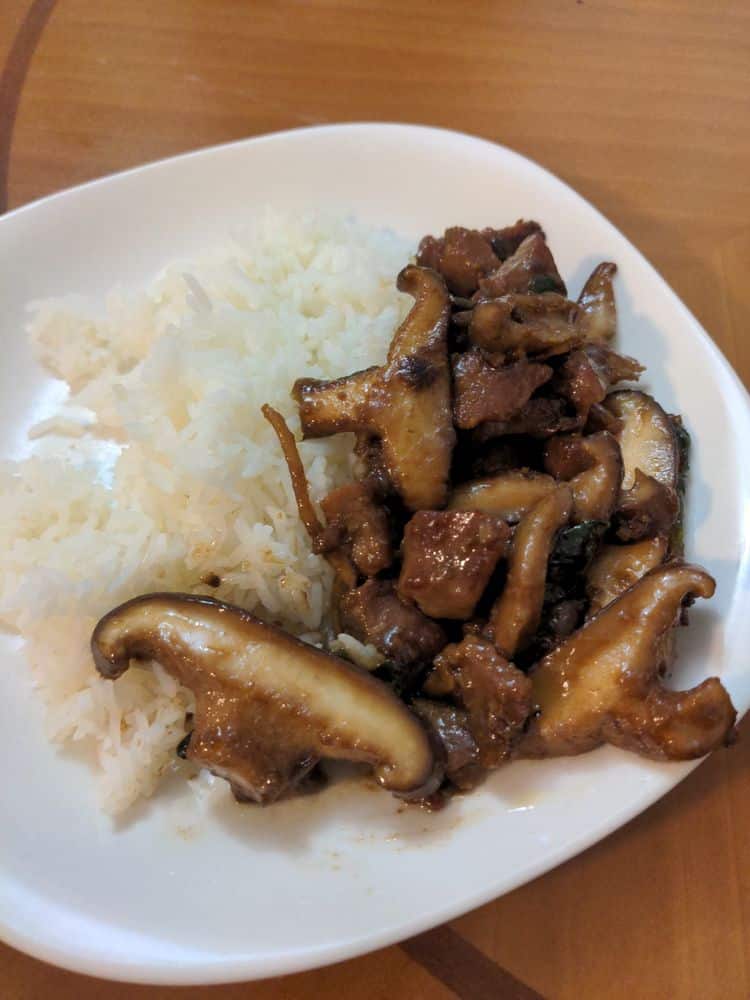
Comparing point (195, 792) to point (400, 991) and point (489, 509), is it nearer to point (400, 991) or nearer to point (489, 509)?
point (400, 991)

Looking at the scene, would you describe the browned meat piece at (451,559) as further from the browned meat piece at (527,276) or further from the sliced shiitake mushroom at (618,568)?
the browned meat piece at (527,276)

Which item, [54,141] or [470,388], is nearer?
[470,388]

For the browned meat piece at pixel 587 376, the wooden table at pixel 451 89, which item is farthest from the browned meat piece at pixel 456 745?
the wooden table at pixel 451 89

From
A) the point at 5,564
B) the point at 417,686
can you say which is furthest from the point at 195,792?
the point at 5,564

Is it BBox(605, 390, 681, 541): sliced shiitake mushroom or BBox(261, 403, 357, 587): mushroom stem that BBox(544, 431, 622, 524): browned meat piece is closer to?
BBox(605, 390, 681, 541): sliced shiitake mushroom

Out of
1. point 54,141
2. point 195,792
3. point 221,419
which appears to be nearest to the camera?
point 195,792

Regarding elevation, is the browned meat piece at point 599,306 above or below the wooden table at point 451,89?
below
